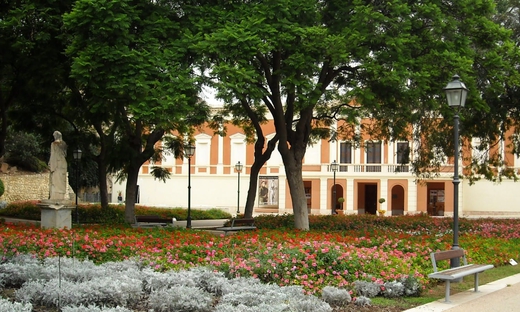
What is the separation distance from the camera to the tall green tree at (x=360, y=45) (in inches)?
576

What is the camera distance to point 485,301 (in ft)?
32.2

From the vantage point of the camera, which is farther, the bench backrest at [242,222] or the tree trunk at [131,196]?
the tree trunk at [131,196]

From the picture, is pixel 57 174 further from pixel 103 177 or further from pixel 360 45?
pixel 103 177

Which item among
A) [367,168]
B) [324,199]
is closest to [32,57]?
[324,199]

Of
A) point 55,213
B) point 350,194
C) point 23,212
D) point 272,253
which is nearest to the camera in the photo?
point 272,253

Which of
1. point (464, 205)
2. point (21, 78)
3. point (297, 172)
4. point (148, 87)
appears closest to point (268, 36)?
point (148, 87)

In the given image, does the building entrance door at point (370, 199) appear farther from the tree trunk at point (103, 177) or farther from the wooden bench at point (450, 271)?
the wooden bench at point (450, 271)

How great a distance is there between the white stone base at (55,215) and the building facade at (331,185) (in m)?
28.6

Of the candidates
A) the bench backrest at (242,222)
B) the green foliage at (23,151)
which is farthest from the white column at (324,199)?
the bench backrest at (242,222)

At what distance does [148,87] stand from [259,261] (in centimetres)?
563

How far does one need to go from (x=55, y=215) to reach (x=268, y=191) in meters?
34.5

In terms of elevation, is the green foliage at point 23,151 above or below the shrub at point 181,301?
above

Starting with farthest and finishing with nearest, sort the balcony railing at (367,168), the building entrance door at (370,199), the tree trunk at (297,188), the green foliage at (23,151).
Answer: the building entrance door at (370,199), the balcony railing at (367,168), the green foliage at (23,151), the tree trunk at (297,188)

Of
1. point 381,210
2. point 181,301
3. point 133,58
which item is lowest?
point 181,301
